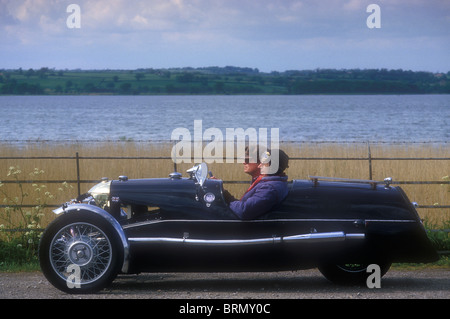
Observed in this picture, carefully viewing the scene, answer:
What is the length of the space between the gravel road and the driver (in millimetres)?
812

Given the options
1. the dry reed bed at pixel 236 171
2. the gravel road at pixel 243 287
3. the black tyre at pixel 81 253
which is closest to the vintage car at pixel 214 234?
the black tyre at pixel 81 253

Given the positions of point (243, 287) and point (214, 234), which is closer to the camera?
point (214, 234)

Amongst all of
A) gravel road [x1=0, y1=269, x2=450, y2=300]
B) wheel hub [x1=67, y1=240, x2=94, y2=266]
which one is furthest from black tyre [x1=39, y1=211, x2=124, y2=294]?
gravel road [x1=0, y1=269, x2=450, y2=300]

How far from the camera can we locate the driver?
24.5 feet

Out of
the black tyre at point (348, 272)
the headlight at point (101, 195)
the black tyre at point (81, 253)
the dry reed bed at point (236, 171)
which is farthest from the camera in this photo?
the dry reed bed at point (236, 171)

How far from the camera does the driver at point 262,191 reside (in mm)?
7461

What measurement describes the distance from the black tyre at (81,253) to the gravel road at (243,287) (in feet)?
0.47

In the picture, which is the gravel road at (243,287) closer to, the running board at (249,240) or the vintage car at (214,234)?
the vintage car at (214,234)

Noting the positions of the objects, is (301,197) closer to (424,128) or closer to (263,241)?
(263,241)

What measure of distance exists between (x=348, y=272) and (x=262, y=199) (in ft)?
4.20

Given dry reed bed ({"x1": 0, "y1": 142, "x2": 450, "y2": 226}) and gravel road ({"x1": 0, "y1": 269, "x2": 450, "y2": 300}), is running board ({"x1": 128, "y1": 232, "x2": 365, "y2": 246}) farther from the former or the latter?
dry reed bed ({"x1": 0, "y1": 142, "x2": 450, "y2": 226})

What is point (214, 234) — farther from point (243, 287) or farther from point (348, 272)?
point (348, 272)

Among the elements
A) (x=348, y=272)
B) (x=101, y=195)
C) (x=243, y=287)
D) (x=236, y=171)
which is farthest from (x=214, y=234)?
(x=236, y=171)

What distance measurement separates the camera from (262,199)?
293 inches
